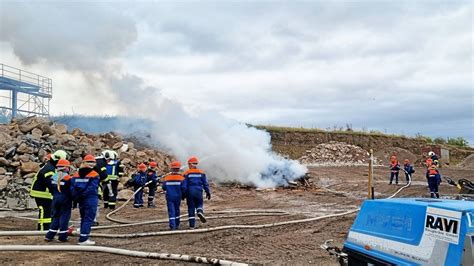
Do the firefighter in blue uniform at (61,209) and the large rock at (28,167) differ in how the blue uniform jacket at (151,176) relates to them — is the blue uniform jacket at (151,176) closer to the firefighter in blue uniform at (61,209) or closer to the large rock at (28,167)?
the large rock at (28,167)

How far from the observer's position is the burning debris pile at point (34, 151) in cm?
1659

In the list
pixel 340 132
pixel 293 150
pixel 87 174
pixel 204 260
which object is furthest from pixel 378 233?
pixel 340 132

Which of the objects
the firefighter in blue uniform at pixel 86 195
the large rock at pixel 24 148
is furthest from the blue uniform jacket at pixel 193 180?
the large rock at pixel 24 148

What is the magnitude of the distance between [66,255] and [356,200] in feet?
39.8

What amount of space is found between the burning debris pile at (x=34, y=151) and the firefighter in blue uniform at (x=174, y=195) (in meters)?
7.26

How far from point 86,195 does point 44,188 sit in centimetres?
177

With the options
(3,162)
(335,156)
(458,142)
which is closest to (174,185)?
(3,162)

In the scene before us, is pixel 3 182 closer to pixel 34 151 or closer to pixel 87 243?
pixel 34 151

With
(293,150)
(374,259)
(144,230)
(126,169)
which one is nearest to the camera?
(374,259)

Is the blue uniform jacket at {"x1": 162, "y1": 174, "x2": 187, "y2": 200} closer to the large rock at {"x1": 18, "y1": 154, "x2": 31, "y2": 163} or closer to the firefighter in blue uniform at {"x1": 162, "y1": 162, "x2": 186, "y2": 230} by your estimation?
the firefighter in blue uniform at {"x1": 162, "y1": 162, "x2": 186, "y2": 230}

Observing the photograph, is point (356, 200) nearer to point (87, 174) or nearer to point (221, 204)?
point (221, 204)

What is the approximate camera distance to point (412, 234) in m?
4.39

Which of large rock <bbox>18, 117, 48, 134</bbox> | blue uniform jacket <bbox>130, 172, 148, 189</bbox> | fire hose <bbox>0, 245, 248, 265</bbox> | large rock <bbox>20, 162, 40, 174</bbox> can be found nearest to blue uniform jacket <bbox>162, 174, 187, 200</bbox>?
fire hose <bbox>0, 245, 248, 265</bbox>

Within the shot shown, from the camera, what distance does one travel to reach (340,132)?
5103cm
